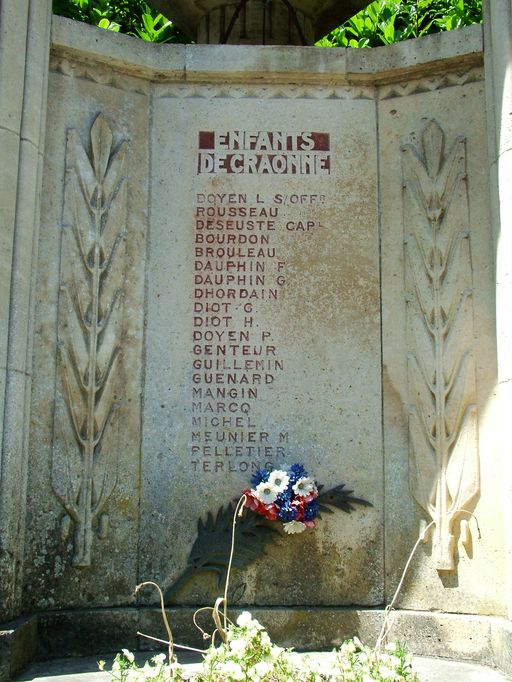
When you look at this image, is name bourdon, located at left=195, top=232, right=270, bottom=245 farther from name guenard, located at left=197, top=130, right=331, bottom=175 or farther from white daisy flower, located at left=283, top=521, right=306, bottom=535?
white daisy flower, located at left=283, top=521, right=306, bottom=535

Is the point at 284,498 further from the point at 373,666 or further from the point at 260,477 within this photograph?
the point at 373,666

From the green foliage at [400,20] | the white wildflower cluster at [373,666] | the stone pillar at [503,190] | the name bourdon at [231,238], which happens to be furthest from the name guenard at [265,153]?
the green foliage at [400,20]

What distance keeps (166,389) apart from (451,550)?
2.11 metres

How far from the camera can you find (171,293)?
6359mm

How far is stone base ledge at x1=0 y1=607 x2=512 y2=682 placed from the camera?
5.62 meters

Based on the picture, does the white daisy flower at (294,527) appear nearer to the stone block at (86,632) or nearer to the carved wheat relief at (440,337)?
the carved wheat relief at (440,337)

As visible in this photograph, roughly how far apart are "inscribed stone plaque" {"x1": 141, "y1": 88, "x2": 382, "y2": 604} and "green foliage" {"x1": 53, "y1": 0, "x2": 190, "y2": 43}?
561cm

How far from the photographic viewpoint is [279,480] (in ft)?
19.5

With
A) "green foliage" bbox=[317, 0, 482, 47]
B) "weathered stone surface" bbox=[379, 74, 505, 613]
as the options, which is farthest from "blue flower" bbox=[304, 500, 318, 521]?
"green foliage" bbox=[317, 0, 482, 47]

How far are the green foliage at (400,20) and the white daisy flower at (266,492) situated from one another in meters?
7.86

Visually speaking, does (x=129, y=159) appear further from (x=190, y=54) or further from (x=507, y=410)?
(x=507, y=410)

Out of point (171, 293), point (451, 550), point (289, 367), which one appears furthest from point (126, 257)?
point (451, 550)

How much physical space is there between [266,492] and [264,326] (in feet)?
3.75

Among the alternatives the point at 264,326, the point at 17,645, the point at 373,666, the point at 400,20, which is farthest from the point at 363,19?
the point at 373,666
